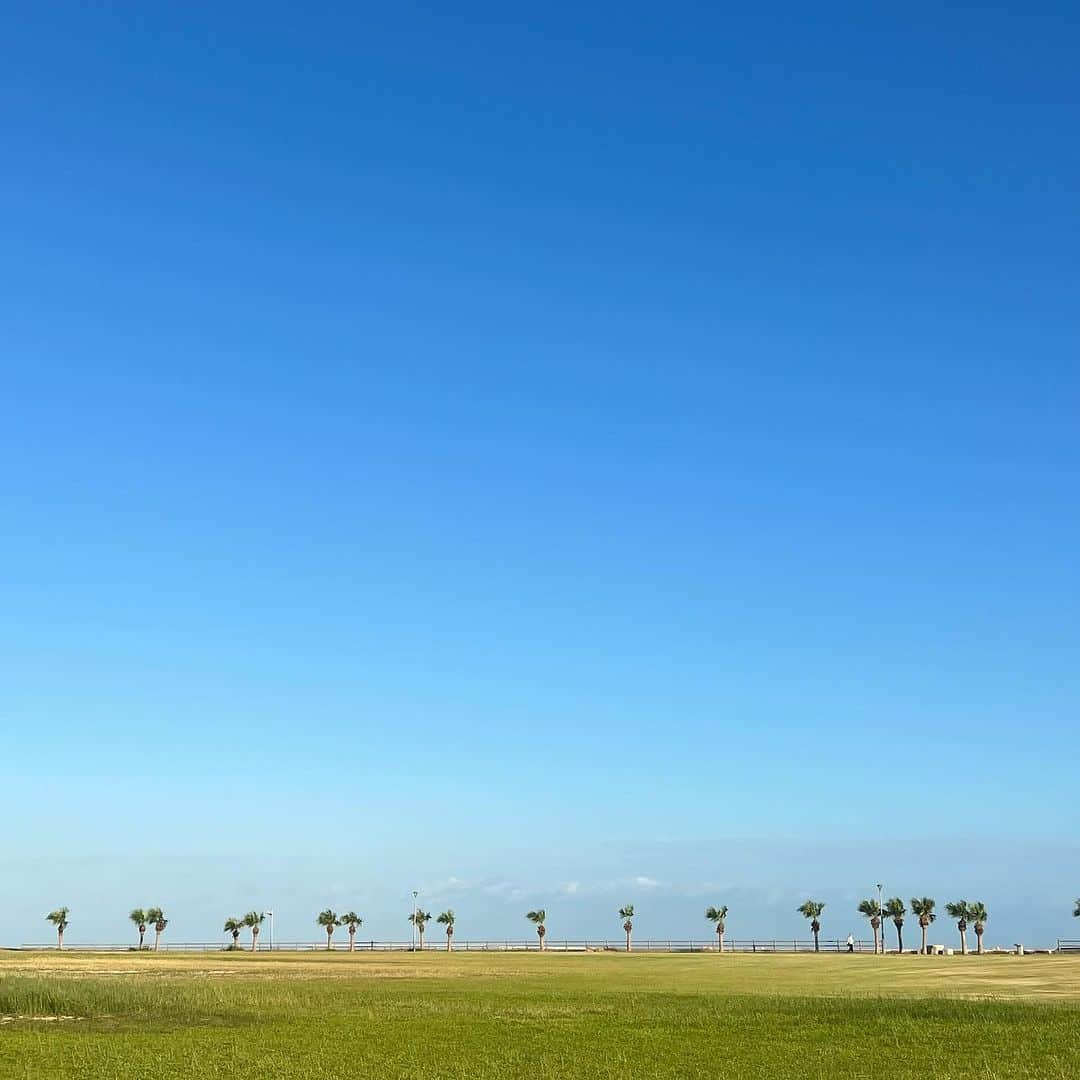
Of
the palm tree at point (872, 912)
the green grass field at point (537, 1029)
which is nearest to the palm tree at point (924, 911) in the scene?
the palm tree at point (872, 912)

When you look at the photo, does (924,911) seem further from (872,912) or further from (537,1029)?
(537,1029)

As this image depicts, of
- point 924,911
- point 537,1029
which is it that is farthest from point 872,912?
point 537,1029

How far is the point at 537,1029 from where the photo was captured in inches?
2162

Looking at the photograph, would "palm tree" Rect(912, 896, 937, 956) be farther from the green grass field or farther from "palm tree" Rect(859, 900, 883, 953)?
the green grass field

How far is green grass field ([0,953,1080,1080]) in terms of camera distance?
143ft

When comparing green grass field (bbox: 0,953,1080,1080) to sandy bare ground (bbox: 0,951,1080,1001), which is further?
sandy bare ground (bbox: 0,951,1080,1001)

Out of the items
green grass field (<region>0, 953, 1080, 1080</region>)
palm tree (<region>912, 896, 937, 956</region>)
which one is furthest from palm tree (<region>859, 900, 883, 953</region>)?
green grass field (<region>0, 953, 1080, 1080</region>)

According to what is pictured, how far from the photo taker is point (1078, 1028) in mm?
53031

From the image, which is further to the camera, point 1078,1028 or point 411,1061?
point 1078,1028

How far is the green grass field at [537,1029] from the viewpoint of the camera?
143ft

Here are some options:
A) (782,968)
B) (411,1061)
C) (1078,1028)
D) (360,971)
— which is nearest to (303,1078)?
(411,1061)

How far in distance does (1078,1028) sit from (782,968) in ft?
226

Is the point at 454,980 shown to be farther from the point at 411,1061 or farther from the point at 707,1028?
the point at 411,1061

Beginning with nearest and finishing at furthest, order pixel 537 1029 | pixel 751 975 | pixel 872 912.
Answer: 1. pixel 537 1029
2. pixel 751 975
3. pixel 872 912
